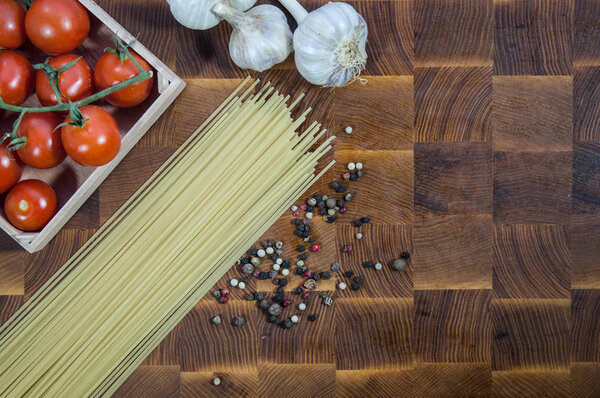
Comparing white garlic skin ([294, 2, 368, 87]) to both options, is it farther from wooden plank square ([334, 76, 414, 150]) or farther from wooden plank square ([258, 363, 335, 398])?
wooden plank square ([258, 363, 335, 398])

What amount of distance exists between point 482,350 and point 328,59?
0.93m

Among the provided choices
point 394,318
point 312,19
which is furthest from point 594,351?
point 312,19

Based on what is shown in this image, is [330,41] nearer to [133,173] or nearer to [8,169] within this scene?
[133,173]

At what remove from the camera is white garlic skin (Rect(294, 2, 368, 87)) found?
1218 mm

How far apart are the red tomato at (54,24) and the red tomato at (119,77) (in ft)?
0.30

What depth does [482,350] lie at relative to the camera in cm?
142

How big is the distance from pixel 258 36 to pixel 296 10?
134 millimetres

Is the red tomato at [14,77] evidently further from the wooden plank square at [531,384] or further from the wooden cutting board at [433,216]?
the wooden plank square at [531,384]

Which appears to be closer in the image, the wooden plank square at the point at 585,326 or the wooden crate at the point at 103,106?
the wooden crate at the point at 103,106

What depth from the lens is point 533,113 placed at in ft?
4.53

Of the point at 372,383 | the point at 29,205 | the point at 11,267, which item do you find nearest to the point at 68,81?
the point at 29,205

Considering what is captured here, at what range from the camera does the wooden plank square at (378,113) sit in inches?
54.3

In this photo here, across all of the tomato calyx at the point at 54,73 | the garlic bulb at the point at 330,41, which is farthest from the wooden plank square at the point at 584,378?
the tomato calyx at the point at 54,73

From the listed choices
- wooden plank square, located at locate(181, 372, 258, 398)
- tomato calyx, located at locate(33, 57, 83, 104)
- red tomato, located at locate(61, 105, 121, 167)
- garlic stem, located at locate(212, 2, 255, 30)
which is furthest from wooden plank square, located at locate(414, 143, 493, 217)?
tomato calyx, located at locate(33, 57, 83, 104)
